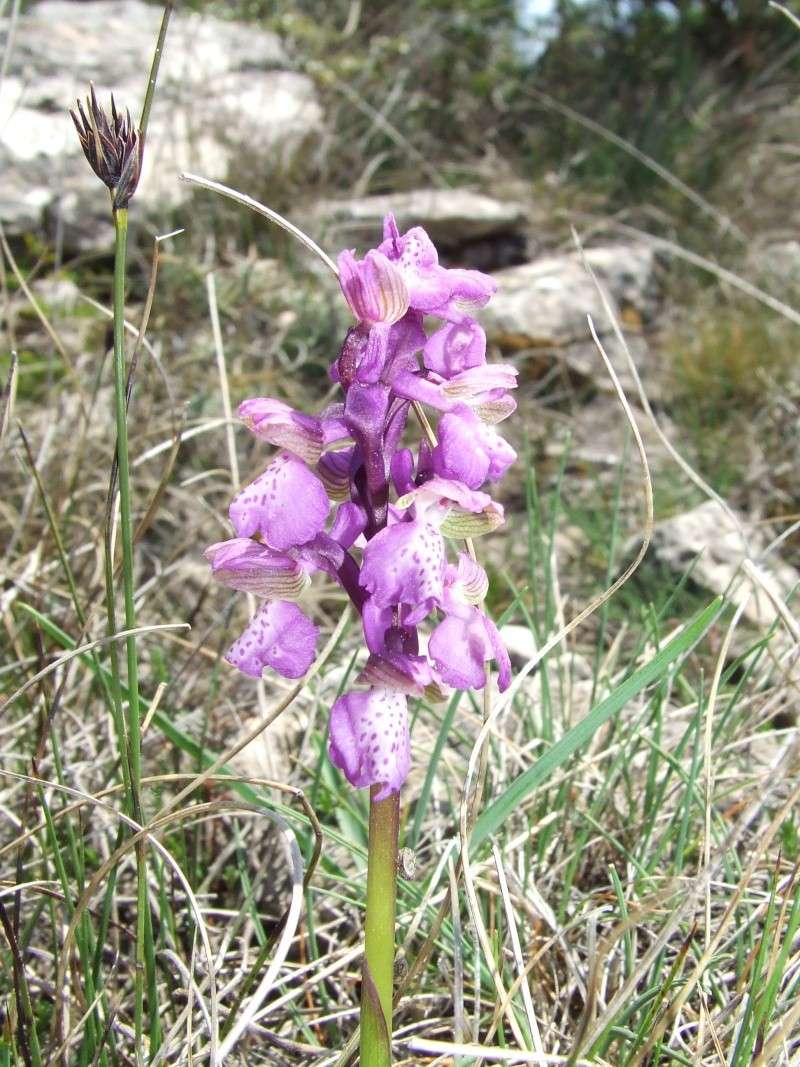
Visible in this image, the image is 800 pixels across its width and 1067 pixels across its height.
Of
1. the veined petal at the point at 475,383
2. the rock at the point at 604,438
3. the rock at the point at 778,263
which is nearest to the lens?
the veined petal at the point at 475,383

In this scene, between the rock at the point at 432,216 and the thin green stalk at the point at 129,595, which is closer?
the thin green stalk at the point at 129,595

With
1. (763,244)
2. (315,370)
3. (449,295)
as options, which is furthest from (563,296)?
(449,295)

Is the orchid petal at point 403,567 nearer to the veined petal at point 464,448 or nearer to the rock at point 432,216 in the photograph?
the veined petal at point 464,448

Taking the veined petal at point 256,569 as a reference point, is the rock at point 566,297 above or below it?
above

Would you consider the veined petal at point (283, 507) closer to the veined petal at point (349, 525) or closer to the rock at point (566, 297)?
the veined petal at point (349, 525)

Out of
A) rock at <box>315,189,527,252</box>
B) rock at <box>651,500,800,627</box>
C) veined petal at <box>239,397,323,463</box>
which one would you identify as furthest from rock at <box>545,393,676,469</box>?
veined petal at <box>239,397,323,463</box>

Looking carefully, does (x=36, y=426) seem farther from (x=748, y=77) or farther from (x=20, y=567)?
(x=748, y=77)

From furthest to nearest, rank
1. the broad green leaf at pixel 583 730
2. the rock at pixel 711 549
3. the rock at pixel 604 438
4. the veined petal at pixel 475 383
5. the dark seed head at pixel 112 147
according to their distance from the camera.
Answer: the rock at pixel 604 438 → the rock at pixel 711 549 → the broad green leaf at pixel 583 730 → the veined petal at pixel 475 383 → the dark seed head at pixel 112 147

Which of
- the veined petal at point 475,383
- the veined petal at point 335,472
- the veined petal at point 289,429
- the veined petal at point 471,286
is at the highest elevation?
the veined petal at point 471,286

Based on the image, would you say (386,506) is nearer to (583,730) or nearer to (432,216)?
(583,730)

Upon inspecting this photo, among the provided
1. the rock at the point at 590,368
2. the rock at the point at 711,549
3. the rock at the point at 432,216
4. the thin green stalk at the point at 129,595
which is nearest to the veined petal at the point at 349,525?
the thin green stalk at the point at 129,595
